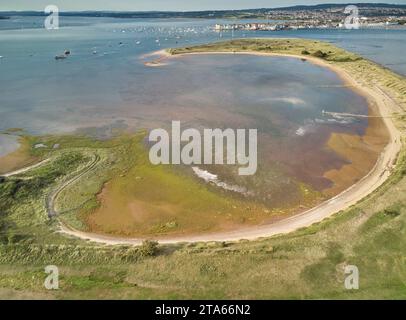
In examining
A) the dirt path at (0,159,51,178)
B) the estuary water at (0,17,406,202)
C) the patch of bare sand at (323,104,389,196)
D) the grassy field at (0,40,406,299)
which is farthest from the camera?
the estuary water at (0,17,406,202)

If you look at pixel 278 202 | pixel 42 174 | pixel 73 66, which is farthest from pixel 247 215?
pixel 73 66

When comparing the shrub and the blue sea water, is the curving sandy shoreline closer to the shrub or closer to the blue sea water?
the shrub

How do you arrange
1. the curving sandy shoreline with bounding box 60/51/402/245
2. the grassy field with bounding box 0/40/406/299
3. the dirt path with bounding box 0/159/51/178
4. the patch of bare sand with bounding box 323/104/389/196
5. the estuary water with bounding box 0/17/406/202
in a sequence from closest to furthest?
the grassy field with bounding box 0/40/406/299, the curving sandy shoreline with bounding box 60/51/402/245, the patch of bare sand with bounding box 323/104/389/196, the dirt path with bounding box 0/159/51/178, the estuary water with bounding box 0/17/406/202

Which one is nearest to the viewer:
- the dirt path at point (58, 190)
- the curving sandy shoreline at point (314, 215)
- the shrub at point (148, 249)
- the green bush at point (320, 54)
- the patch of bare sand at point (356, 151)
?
the shrub at point (148, 249)

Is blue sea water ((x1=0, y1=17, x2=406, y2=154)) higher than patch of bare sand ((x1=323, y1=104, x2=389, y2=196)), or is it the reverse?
blue sea water ((x1=0, y1=17, x2=406, y2=154))

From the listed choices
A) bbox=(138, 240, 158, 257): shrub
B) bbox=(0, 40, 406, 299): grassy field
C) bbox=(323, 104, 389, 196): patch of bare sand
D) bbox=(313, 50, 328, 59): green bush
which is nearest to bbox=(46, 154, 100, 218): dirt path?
bbox=(0, 40, 406, 299): grassy field

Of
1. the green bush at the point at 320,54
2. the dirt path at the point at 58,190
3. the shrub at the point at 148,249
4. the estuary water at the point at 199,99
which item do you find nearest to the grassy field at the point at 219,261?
the shrub at the point at 148,249

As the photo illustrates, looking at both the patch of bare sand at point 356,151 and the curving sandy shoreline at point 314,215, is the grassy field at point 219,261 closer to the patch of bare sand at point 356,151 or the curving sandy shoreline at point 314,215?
the curving sandy shoreline at point 314,215

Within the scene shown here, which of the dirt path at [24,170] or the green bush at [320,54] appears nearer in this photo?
the dirt path at [24,170]

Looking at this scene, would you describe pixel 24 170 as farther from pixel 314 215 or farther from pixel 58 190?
pixel 314 215

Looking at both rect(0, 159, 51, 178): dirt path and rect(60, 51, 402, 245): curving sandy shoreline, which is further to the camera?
rect(0, 159, 51, 178): dirt path
